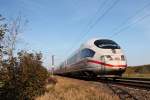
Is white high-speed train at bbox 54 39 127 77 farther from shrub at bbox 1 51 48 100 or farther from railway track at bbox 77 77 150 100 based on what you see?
railway track at bbox 77 77 150 100

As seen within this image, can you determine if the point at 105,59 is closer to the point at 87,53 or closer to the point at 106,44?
the point at 106,44

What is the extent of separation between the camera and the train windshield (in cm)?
2497

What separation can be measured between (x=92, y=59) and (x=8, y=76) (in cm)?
718

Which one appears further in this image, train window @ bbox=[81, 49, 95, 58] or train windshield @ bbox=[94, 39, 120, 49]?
train window @ bbox=[81, 49, 95, 58]

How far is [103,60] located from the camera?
23969 mm

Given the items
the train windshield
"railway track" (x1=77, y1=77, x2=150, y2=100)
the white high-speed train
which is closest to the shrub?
"railway track" (x1=77, y1=77, x2=150, y2=100)

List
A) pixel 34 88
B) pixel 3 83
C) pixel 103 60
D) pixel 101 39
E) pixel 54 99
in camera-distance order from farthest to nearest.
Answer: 1. pixel 101 39
2. pixel 103 60
3. pixel 3 83
4. pixel 34 88
5. pixel 54 99

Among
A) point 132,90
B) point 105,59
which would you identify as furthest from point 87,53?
point 132,90

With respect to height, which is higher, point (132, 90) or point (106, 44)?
point (106, 44)

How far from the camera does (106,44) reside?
25359mm

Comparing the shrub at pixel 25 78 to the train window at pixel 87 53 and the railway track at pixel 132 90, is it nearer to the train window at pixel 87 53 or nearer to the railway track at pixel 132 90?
the railway track at pixel 132 90

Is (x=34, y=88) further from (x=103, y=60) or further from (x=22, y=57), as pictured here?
(x=103, y=60)

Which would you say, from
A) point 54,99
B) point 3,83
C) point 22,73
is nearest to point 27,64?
point 22,73

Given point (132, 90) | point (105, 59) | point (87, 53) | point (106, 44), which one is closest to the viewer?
point (132, 90)
